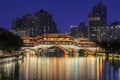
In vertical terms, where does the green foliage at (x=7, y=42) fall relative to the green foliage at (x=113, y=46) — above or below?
above

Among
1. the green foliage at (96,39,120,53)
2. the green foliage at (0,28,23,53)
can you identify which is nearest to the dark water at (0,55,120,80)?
the green foliage at (0,28,23,53)

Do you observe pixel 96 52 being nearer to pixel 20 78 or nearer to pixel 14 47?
pixel 14 47

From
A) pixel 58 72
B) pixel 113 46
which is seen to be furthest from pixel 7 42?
pixel 113 46

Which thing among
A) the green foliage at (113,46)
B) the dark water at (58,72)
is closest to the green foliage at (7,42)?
the dark water at (58,72)

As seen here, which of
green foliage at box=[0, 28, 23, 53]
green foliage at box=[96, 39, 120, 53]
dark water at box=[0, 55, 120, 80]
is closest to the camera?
dark water at box=[0, 55, 120, 80]

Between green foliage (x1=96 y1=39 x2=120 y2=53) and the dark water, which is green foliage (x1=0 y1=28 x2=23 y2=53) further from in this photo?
green foliage (x1=96 y1=39 x2=120 y2=53)

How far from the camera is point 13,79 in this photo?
168 ft

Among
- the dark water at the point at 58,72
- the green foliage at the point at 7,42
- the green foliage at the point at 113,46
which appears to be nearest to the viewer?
the dark water at the point at 58,72

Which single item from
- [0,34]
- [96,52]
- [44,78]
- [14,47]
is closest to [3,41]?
[0,34]

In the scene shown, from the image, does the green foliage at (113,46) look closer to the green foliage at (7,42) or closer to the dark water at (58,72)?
the green foliage at (7,42)

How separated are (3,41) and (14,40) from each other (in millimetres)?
13941

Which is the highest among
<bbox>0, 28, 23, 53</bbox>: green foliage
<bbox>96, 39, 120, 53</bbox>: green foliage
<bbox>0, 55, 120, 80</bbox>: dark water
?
<bbox>0, 28, 23, 53</bbox>: green foliage

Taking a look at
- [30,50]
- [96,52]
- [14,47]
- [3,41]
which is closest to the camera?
[3,41]

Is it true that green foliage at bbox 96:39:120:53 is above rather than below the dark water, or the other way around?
above
